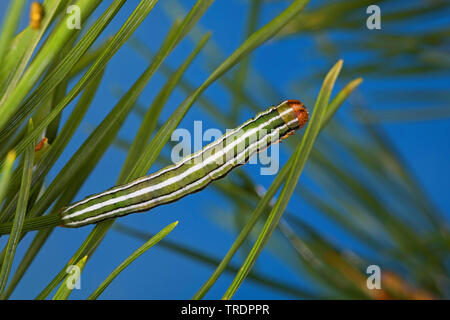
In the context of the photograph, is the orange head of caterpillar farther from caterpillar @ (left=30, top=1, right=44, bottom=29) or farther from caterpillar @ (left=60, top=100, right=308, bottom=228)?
caterpillar @ (left=30, top=1, right=44, bottom=29)

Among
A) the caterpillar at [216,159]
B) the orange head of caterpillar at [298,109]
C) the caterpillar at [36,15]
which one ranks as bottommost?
the caterpillar at [36,15]

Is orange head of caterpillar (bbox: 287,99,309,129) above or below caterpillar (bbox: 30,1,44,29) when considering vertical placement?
above

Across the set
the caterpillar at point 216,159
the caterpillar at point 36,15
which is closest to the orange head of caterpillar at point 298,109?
the caterpillar at point 216,159

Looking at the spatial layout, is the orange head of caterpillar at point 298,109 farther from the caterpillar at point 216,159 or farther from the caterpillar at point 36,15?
the caterpillar at point 36,15

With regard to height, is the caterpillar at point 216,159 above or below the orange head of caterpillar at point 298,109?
below

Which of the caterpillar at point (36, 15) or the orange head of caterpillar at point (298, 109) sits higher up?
the orange head of caterpillar at point (298, 109)

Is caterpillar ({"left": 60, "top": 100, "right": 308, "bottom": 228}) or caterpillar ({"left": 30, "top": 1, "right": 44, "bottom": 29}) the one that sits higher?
caterpillar ({"left": 60, "top": 100, "right": 308, "bottom": 228})

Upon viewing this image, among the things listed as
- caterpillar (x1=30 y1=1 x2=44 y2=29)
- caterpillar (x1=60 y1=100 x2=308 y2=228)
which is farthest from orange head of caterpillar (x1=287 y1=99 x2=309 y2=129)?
caterpillar (x1=30 y1=1 x2=44 y2=29)

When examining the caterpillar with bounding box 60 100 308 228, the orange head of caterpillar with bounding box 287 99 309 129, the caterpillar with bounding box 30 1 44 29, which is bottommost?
the caterpillar with bounding box 30 1 44 29
